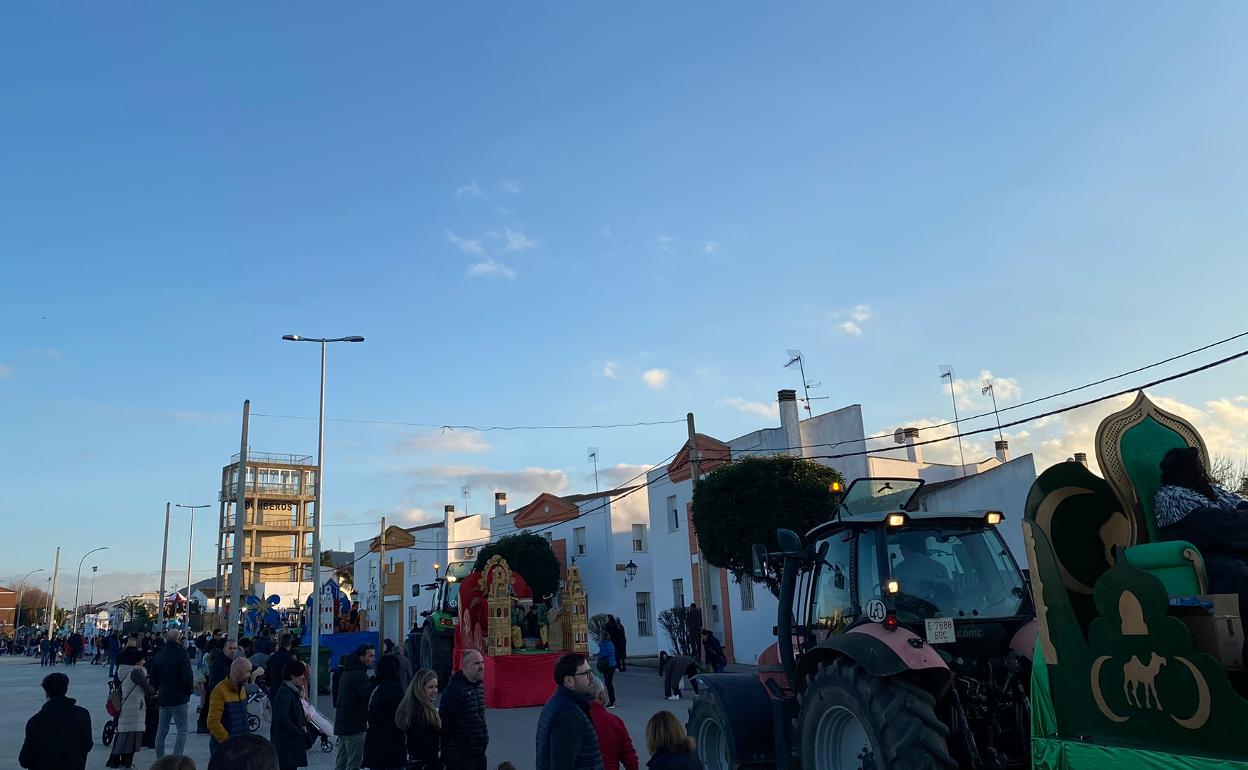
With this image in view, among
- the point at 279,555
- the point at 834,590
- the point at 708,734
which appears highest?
the point at 279,555

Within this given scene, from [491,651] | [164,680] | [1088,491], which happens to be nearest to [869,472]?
[491,651]

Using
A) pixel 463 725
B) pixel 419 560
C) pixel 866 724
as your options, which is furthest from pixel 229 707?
pixel 419 560

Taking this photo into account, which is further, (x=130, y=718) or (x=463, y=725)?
(x=130, y=718)

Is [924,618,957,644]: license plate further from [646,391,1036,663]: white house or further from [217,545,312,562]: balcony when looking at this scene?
[217,545,312,562]: balcony

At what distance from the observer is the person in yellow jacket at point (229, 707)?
25.8 ft

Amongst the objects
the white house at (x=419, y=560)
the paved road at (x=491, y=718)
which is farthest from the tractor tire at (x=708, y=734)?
the white house at (x=419, y=560)

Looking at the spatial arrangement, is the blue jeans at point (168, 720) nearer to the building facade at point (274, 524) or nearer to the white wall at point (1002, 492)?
the white wall at point (1002, 492)

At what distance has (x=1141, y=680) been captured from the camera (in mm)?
3762

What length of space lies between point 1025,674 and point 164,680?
9.73m

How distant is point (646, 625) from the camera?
34.5 meters

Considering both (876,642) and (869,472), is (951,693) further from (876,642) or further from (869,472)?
(869,472)

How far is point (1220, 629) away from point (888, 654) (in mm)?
2165

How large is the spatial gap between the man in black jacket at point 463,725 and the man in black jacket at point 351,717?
2.02m

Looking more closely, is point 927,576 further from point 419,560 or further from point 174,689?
point 419,560
